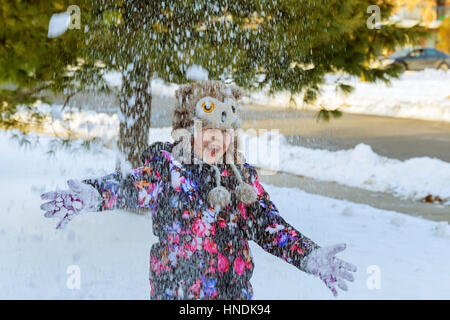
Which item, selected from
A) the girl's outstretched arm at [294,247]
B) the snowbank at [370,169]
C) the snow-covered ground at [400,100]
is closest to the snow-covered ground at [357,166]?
the snowbank at [370,169]

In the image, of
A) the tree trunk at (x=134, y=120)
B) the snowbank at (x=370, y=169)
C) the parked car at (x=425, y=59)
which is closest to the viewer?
the tree trunk at (x=134, y=120)

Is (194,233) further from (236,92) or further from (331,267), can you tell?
(236,92)

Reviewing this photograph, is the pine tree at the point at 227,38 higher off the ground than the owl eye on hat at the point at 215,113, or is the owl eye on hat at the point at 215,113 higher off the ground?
the pine tree at the point at 227,38

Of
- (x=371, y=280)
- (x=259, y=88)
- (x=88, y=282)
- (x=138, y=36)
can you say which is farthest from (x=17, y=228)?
(x=371, y=280)

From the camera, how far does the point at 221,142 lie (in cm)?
243

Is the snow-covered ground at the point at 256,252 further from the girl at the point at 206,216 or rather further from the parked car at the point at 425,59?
the parked car at the point at 425,59

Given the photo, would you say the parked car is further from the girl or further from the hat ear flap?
the girl

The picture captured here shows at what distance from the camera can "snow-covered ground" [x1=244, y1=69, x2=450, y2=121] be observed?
46.4 ft

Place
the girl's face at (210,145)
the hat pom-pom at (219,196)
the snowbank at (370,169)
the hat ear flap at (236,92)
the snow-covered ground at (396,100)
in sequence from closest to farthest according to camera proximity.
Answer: the hat pom-pom at (219,196) < the girl's face at (210,145) < the hat ear flap at (236,92) < the snowbank at (370,169) < the snow-covered ground at (396,100)

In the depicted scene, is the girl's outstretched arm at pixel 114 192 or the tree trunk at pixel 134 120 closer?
the girl's outstretched arm at pixel 114 192

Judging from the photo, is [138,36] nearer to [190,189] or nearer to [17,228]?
[17,228]

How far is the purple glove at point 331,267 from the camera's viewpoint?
2193 millimetres

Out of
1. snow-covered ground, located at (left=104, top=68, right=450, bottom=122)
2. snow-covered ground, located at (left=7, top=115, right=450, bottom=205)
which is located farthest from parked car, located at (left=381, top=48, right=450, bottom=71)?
snow-covered ground, located at (left=7, top=115, right=450, bottom=205)

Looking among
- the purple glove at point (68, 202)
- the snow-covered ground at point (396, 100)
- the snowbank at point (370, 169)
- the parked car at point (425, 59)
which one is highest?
the parked car at point (425, 59)
